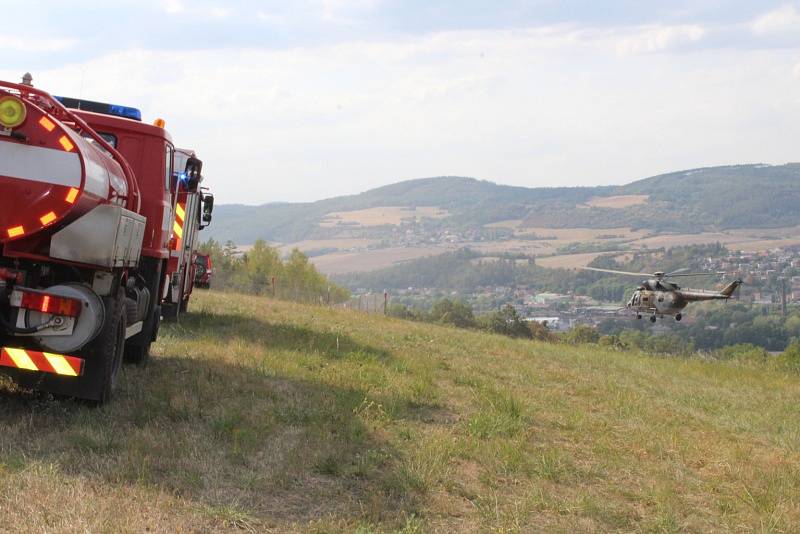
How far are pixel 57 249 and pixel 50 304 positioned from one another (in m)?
0.47

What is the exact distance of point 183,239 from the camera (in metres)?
16.4

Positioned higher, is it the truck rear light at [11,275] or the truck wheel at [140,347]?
the truck rear light at [11,275]

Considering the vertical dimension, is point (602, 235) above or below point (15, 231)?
above

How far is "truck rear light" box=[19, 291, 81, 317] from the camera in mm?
7457

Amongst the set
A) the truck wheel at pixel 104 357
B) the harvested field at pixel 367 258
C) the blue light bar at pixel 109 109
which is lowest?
the harvested field at pixel 367 258

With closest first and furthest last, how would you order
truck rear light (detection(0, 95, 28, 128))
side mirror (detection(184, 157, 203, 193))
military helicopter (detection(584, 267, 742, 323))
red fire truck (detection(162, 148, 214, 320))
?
truck rear light (detection(0, 95, 28, 128)), side mirror (detection(184, 157, 203, 193)), red fire truck (detection(162, 148, 214, 320)), military helicopter (detection(584, 267, 742, 323))

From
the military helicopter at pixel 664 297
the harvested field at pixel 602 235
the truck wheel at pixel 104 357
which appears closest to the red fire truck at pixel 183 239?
the truck wheel at pixel 104 357

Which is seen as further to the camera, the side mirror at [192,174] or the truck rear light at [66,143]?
the side mirror at [192,174]

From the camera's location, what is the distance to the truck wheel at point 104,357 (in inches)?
328

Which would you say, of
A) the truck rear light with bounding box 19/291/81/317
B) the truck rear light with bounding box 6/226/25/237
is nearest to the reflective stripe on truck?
the truck rear light with bounding box 19/291/81/317

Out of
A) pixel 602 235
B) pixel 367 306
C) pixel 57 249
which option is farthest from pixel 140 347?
pixel 602 235

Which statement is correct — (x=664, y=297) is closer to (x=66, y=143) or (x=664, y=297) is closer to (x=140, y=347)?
(x=140, y=347)

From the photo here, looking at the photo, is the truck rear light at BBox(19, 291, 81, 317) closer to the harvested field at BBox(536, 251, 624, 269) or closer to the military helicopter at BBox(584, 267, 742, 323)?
the military helicopter at BBox(584, 267, 742, 323)

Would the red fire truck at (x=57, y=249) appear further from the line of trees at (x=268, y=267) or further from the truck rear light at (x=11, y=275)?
the line of trees at (x=268, y=267)
